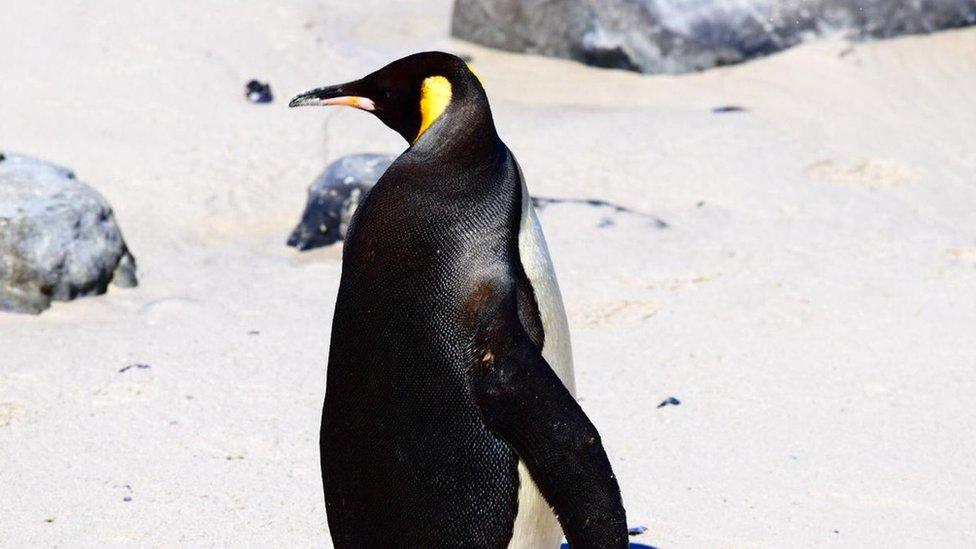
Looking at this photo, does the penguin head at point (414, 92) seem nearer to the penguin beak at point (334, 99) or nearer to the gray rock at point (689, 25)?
the penguin beak at point (334, 99)

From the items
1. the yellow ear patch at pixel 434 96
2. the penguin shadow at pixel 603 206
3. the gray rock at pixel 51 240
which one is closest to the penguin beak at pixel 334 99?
Answer: the yellow ear patch at pixel 434 96

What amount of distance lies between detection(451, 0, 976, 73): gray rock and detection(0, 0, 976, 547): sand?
0.40 feet

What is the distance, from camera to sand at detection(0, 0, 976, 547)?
3824 millimetres

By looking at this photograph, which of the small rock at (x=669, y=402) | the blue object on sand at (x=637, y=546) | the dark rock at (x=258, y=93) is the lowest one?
the dark rock at (x=258, y=93)

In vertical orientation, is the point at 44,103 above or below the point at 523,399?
below

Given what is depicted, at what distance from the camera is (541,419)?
261 centimetres

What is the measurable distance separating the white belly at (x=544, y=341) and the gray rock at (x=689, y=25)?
18.9ft

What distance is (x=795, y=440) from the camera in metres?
4.14

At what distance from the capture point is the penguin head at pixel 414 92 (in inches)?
109

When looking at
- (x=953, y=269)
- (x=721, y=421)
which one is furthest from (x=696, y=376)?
(x=953, y=269)

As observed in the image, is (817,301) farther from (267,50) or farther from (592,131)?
(267,50)

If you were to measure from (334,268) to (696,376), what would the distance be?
1.80 metres

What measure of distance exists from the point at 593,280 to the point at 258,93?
3081mm

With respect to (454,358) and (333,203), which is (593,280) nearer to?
(333,203)
